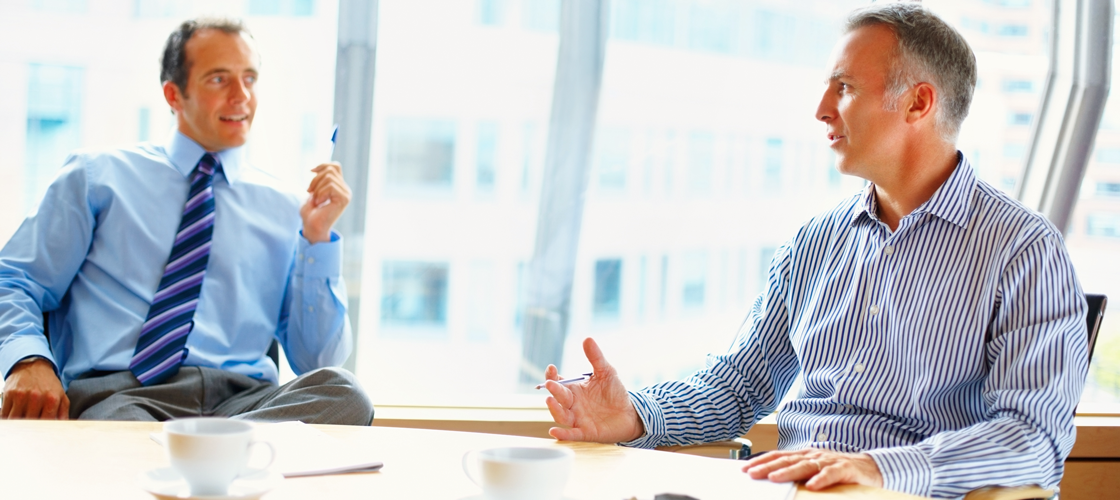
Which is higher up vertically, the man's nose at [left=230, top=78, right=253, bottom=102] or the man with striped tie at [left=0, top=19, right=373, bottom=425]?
the man's nose at [left=230, top=78, right=253, bottom=102]

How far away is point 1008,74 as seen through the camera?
3.61 meters

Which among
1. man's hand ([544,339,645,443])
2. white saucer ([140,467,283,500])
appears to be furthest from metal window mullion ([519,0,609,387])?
white saucer ([140,467,283,500])

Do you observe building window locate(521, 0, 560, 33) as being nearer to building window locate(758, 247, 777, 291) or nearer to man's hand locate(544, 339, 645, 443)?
building window locate(758, 247, 777, 291)

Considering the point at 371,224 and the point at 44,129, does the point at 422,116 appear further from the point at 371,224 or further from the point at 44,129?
the point at 44,129

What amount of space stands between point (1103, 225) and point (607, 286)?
7.17 ft

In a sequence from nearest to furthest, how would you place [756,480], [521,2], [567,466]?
[567,466], [756,480], [521,2]

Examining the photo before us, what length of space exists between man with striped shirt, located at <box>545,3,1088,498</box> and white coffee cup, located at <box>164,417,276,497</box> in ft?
2.14

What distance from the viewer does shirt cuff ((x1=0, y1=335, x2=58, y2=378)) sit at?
6.42 feet

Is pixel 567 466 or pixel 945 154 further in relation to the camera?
pixel 945 154

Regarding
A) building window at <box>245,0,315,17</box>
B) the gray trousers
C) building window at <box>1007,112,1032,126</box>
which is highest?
building window at <box>245,0,315,17</box>

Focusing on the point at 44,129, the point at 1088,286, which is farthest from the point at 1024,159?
the point at 44,129

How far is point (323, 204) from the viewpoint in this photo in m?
2.42

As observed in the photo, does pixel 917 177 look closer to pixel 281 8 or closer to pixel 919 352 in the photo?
pixel 919 352

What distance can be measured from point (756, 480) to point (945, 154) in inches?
40.9
